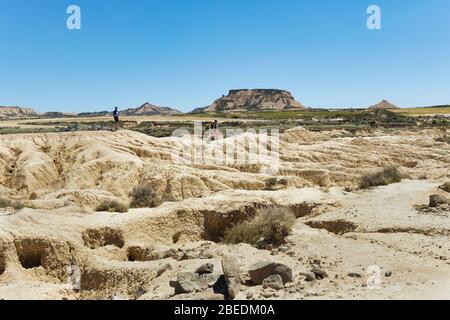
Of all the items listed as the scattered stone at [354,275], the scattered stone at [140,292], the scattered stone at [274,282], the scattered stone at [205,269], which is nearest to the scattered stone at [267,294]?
the scattered stone at [274,282]

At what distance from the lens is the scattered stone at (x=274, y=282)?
8.57 metres

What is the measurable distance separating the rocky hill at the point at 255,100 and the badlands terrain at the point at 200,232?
13514 cm

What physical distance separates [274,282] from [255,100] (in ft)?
507

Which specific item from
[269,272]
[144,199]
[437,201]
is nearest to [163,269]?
[269,272]

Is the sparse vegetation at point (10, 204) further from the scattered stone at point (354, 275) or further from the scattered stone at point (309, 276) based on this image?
the scattered stone at point (354, 275)

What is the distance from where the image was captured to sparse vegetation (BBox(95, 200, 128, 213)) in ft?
48.5

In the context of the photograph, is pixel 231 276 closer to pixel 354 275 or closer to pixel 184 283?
pixel 184 283

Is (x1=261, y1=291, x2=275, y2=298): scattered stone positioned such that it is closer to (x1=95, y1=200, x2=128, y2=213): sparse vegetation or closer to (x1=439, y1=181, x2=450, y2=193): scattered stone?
(x1=95, y1=200, x2=128, y2=213): sparse vegetation

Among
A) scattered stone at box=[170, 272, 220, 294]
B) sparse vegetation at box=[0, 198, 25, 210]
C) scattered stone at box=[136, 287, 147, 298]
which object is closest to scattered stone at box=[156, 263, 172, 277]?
scattered stone at box=[136, 287, 147, 298]

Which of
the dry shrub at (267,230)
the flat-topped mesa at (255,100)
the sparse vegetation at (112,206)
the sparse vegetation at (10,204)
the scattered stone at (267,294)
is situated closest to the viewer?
the scattered stone at (267,294)

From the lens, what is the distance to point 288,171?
2370 centimetres
